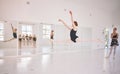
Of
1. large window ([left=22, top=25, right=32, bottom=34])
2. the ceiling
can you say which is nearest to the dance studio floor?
large window ([left=22, top=25, right=32, bottom=34])

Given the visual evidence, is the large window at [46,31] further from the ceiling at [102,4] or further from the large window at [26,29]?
the ceiling at [102,4]

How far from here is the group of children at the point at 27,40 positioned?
8398 millimetres

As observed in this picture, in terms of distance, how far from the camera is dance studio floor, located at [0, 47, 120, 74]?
15.9 ft

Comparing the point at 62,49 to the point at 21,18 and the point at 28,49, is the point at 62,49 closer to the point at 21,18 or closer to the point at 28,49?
the point at 28,49

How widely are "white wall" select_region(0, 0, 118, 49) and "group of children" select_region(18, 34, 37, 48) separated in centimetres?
45

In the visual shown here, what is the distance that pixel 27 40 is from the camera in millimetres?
8711

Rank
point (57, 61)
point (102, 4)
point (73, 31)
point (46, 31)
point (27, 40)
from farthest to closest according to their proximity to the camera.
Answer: point (102, 4), point (73, 31), point (46, 31), point (27, 40), point (57, 61)

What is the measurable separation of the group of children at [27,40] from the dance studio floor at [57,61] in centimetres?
38

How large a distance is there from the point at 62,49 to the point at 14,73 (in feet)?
19.9

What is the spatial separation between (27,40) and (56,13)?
8.58ft

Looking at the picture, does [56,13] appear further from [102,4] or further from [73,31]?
[102,4]

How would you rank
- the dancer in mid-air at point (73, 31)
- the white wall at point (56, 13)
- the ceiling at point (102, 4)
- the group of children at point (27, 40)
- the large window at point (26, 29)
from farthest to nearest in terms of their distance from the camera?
1. the dancer in mid-air at point (73, 31)
2. the ceiling at point (102, 4)
3. the large window at point (26, 29)
4. the group of children at point (27, 40)
5. the white wall at point (56, 13)

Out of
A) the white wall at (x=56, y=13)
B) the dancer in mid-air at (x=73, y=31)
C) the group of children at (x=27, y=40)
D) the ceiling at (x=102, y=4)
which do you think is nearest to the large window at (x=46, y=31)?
the white wall at (x=56, y=13)

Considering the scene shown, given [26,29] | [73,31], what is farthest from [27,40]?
[73,31]
